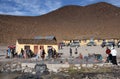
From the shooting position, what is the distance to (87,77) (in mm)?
22062

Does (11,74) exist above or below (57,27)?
below

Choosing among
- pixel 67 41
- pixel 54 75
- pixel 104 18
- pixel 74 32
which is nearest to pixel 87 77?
pixel 54 75

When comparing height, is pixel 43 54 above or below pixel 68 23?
below

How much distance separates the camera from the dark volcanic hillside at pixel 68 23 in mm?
115438

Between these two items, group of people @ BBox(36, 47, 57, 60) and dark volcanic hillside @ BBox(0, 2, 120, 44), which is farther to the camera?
dark volcanic hillside @ BBox(0, 2, 120, 44)

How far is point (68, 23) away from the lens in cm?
14512

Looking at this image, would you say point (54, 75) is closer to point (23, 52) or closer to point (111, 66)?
point (111, 66)

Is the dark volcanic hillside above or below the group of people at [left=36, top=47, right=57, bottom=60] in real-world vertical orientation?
above

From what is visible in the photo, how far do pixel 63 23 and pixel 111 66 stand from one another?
394ft

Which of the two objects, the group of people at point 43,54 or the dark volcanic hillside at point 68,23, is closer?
the group of people at point 43,54

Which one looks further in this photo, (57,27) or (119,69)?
(57,27)

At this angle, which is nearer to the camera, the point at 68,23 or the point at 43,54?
the point at 43,54

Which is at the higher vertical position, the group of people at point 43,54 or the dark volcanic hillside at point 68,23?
the dark volcanic hillside at point 68,23

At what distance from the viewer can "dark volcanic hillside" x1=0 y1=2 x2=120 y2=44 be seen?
11544cm
